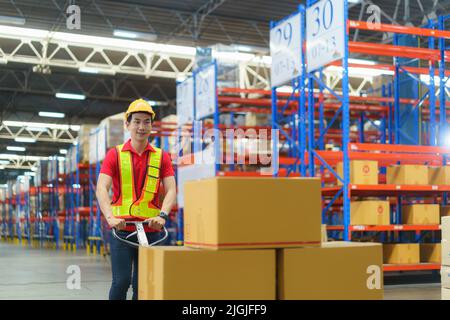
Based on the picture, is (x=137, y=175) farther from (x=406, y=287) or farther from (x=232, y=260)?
(x=406, y=287)

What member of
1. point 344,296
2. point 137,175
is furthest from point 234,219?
point 137,175

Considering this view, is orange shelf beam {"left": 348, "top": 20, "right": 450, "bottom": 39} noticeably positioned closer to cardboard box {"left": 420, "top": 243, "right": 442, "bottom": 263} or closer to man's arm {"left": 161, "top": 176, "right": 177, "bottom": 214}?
cardboard box {"left": 420, "top": 243, "right": 442, "bottom": 263}

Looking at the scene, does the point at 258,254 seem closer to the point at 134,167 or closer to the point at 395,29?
the point at 134,167

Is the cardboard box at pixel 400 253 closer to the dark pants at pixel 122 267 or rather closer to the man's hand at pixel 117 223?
the dark pants at pixel 122 267

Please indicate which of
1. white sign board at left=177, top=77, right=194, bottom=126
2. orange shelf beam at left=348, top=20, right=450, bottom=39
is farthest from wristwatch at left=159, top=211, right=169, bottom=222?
white sign board at left=177, top=77, right=194, bottom=126

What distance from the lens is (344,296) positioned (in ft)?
11.2

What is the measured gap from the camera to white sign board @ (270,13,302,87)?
33.2 ft

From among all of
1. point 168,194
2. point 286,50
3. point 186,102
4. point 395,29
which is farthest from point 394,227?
point 186,102

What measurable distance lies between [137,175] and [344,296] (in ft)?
5.38

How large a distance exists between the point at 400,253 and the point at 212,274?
21.9ft

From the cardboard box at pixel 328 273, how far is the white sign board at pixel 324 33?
555 cm

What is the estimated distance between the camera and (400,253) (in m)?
9.43

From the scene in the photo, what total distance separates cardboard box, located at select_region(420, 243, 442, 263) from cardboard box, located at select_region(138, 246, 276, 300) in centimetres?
703

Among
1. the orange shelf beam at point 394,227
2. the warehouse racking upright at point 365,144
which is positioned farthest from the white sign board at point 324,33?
the orange shelf beam at point 394,227
